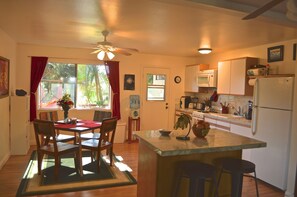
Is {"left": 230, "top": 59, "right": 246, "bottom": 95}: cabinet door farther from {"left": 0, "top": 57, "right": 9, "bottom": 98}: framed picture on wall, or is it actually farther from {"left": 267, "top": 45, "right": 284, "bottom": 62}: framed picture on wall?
{"left": 0, "top": 57, "right": 9, "bottom": 98}: framed picture on wall

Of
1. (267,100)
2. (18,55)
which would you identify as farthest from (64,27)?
(267,100)

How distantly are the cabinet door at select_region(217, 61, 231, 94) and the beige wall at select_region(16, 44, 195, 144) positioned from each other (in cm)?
155

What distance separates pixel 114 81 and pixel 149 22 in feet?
9.44

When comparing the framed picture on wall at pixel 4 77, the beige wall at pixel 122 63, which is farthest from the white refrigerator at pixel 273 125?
the framed picture on wall at pixel 4 77

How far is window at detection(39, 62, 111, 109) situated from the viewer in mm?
5555

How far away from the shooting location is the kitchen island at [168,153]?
7.36 feet

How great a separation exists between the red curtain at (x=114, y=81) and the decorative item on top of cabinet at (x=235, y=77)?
2.46 metres

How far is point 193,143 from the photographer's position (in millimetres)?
Answer: 2412

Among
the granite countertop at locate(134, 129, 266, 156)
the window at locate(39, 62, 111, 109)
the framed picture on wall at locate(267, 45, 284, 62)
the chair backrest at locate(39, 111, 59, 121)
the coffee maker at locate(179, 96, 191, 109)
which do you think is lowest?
the chair backrest at locate(39, 111, 59, 121)

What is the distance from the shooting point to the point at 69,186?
10.8 feet

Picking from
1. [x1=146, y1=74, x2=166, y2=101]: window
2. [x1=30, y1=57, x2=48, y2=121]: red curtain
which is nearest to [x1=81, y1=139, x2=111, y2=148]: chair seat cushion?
[x1=30, y1=57, x2=48, y2=121]: red curtain

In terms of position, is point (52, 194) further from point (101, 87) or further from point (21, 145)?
point (101, 87)

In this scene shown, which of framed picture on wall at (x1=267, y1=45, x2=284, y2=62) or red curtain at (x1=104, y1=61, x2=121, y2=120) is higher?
framed picture on wall at (x1=267, y1=45, x2=284, y2=62)

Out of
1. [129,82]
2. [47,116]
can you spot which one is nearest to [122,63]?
[129,82]
